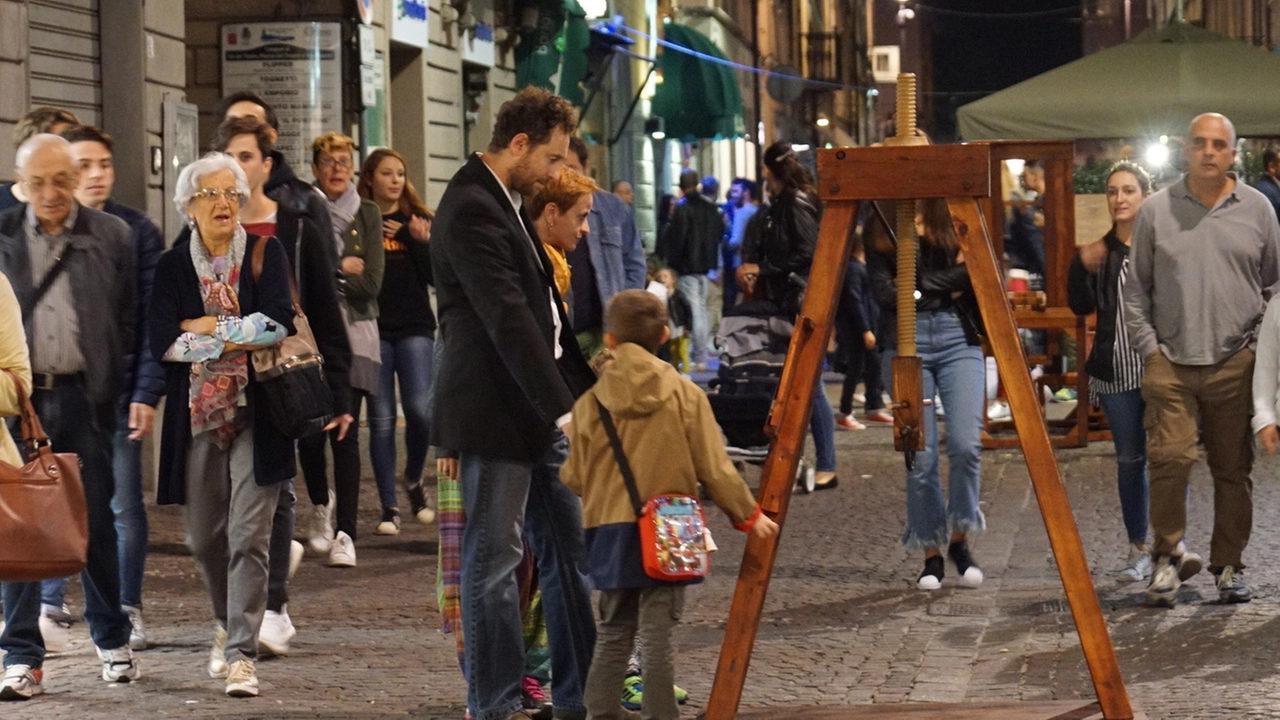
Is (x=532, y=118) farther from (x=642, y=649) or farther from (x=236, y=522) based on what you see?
(x=236, y=522)

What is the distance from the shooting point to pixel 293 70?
1530cm

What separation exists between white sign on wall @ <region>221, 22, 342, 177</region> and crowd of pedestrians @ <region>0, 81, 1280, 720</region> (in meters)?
5.48

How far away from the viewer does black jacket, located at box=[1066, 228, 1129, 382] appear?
8328mm

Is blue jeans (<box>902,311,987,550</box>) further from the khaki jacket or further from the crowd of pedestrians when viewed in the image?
the khaki jacket

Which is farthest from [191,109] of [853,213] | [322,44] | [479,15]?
[853,213]

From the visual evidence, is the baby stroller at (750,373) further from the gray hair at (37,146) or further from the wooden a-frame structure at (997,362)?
the wooden a-frame structure at (997,362)

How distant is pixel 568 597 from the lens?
566 cm

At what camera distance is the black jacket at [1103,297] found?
8.33 m

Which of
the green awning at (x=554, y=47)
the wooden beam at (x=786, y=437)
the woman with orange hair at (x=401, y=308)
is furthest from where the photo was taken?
the green awning at (x=554, y=47)

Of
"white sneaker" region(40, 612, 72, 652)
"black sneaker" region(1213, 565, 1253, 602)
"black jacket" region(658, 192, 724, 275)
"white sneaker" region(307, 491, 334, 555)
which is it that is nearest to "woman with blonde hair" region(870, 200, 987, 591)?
"black sneaker" region(1213, 565, 1253, 602)

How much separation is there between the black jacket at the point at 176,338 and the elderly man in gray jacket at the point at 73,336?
255mm

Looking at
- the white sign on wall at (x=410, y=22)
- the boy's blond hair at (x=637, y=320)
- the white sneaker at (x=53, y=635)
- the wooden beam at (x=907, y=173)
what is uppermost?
the white sign on wall at (x=410, y=22)

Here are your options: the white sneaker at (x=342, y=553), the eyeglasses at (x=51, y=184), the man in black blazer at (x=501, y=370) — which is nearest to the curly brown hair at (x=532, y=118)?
the man in black blazer at (x=501, y=370)

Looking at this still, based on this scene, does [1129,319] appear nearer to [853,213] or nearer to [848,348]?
[853,213]
